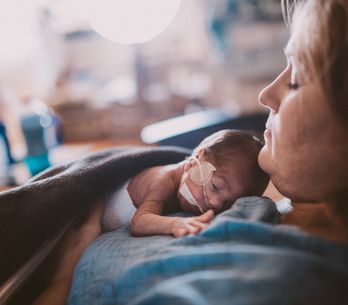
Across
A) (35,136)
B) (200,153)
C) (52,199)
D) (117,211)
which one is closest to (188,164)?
(200,153)

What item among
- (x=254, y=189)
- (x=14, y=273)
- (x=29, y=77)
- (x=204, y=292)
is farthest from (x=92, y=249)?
(x=29, y=77)

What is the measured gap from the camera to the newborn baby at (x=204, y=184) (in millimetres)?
913

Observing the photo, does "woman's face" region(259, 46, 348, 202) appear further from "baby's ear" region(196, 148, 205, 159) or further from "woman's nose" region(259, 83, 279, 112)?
"baby's ear" region(196, 148, 205, 159)

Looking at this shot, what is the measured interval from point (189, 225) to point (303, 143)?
0.25 metres

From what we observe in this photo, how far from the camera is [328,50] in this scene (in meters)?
0.61

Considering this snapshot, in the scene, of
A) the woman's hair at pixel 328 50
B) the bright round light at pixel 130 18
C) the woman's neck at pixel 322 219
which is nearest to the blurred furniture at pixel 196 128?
the woman's neck at pixel 322 219

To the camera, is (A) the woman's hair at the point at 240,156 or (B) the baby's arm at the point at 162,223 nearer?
(B) the baby's arm at the point at 162,223

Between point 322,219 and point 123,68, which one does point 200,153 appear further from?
point 123,68

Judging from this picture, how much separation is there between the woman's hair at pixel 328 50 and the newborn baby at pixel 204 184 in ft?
1.01

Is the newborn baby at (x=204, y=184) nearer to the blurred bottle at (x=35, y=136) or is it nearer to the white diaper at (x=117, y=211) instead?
the white diaper at (x=117, y=211)

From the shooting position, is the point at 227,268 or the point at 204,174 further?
the point at 204,174

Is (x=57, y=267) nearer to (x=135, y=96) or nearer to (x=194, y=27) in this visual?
(x=135, y=96)

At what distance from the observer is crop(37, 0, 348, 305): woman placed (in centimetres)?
51

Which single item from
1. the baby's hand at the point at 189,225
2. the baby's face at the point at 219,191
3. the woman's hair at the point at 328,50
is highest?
the woman's hair at the point at 328,50
